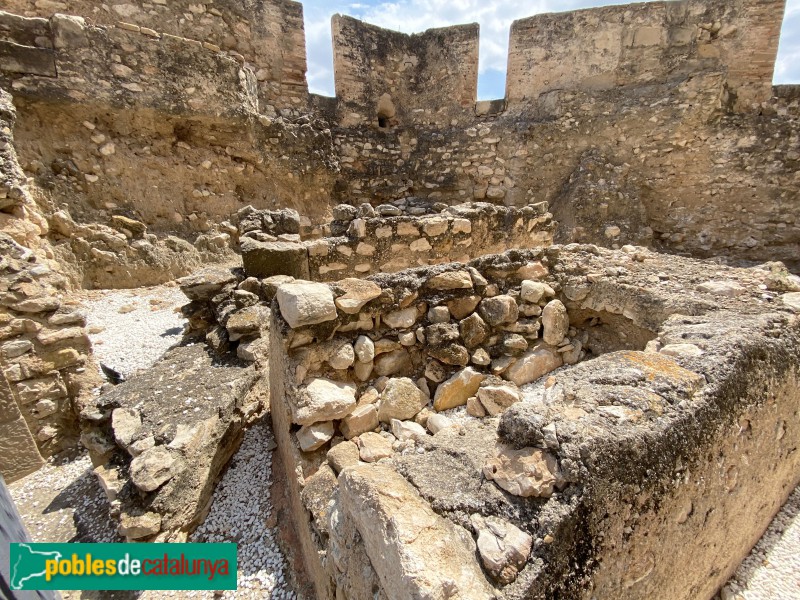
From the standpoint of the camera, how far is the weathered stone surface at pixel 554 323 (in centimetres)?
286

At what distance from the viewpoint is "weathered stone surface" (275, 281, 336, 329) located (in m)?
2.09

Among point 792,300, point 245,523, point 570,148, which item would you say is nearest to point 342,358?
point 245,523

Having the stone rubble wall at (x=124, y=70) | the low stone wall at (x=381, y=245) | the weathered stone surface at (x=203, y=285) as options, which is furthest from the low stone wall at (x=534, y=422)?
the stone rubble wall at (x=124, y=70)

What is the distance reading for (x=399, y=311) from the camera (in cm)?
257

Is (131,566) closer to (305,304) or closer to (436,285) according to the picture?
(305,304)

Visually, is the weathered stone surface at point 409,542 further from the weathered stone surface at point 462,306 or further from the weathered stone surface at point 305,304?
the weathered stone surface at point 462,306

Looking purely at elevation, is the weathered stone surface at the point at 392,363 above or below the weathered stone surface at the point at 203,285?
below

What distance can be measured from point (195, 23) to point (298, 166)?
10.6 feet

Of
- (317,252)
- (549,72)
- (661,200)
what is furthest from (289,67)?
(661,200)

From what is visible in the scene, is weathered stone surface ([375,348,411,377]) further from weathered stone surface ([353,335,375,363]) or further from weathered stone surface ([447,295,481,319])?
weathered stone surface ([447,295,481,319])

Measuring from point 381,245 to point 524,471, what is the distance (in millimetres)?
3030

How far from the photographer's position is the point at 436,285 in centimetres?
267

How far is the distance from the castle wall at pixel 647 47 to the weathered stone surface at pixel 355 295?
26.5 ft

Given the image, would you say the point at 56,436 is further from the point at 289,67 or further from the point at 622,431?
the point at 289,67
